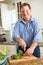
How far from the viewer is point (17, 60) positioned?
1.02 m

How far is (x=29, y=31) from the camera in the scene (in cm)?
144

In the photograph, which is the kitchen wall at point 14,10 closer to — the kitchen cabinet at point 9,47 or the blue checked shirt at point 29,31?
the kitchen cabinet at point 9,47

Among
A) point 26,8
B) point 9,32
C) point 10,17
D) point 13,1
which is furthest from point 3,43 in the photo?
point 26,8

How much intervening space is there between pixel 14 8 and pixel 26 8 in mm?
1557

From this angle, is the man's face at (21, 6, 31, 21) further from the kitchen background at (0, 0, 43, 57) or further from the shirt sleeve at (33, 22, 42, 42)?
the kitchen background at (0, 0, 43, 57)

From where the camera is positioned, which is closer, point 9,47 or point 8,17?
point 9,47

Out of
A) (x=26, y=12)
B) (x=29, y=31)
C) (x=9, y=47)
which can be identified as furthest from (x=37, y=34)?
(x=9, y=47)

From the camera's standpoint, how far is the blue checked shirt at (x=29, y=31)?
137cm

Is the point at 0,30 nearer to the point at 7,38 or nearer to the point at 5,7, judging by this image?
the point at 7,38

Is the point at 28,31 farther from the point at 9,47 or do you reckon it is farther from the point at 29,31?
the point at 9,47

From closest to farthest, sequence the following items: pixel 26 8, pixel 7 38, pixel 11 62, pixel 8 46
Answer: pixel 11 62, pixel 26 8, pixel 8 46, pixel 7 38

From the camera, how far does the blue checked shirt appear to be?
1.37 metres

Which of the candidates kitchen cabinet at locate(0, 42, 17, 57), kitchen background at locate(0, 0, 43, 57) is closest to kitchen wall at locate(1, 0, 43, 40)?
kitchen background at locate(0, 0, 43, 57)

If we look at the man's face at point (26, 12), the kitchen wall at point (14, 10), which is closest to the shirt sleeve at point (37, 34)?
the man's face at point (26, 12)
